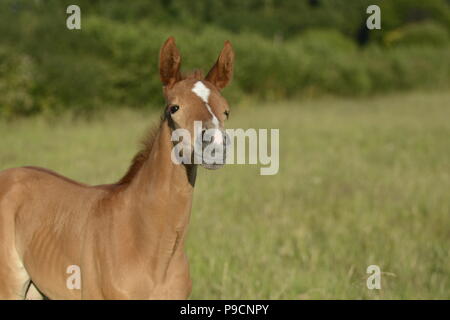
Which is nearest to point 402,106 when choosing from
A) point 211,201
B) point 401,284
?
point 211,201

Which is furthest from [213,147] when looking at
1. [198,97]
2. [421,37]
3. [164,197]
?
[421,37]

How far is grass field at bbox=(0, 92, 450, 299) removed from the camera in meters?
5.72

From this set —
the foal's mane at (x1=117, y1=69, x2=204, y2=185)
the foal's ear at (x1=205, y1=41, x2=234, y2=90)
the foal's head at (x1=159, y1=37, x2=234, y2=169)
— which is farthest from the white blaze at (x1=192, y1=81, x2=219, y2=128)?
the foal's mane at (x1=117, y1=69, x2=204, y2=185)

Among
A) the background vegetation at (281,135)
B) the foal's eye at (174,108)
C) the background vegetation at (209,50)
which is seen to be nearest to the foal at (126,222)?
the foal's eye at (174,108)

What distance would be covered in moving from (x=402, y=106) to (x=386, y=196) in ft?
57.6

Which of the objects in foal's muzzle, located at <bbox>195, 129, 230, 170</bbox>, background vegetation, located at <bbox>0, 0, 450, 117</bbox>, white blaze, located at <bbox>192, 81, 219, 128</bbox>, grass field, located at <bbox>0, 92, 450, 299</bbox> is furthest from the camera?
background vegetation, located at <bbox>0, 0, 450, 117</bbox>

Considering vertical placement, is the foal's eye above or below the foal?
above

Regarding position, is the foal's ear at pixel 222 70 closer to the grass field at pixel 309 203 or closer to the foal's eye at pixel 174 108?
the foal's eye at pixel 174 108

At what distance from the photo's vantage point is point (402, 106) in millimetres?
26031

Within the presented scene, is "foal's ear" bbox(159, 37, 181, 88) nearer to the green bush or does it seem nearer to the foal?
the foal

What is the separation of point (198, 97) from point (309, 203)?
6697mm

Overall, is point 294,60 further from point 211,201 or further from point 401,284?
point 401,284

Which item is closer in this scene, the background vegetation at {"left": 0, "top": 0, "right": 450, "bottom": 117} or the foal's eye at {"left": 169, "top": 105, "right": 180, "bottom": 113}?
the foal's eye at {"left": 169, "top": 105, "right": 180, "bottom": 113}

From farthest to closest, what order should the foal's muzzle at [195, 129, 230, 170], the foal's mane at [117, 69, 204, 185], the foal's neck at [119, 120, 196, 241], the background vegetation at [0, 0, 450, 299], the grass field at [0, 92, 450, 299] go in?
the background vegetation at [0, 0, 450, 299]
the grass field at [0, 92, 450, 299]
the foal's mane at [117, 69, 204, 185]
the foal's neck at [119, 120, 196, 241]
the foal's muzzle at [195, 129, 230, 170]
